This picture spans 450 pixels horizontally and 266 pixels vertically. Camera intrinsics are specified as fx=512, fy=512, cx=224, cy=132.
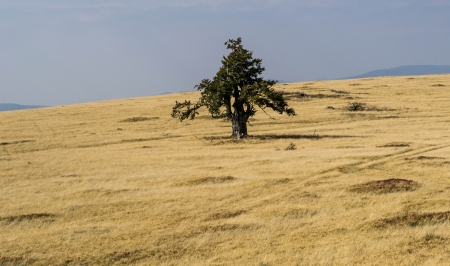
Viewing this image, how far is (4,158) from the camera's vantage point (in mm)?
40625

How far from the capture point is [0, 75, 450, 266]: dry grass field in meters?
15.8

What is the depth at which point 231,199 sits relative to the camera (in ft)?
75.8

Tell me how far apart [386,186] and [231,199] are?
716cm

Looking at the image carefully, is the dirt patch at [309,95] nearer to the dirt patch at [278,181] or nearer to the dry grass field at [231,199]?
the dry grass field at [231,199]

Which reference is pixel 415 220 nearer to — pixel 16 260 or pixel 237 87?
pixel 16 260

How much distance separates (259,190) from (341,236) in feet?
26.5

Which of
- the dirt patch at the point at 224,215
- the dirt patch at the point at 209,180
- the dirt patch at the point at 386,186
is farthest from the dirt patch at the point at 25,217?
the dirt patch at the point at 386,186

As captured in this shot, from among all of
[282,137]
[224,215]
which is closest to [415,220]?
[224,215]

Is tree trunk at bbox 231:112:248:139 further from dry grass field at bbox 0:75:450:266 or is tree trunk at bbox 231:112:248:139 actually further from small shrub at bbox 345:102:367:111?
small shrub at bbox 345:102:367:111

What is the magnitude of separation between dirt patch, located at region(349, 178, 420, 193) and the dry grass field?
0.29 feet

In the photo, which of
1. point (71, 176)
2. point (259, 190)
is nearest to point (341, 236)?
point (259, 190)

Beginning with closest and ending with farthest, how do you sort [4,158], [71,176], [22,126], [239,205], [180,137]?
1. [239,205]
2. [71,176]
3. [4,158]
4. [180,137]
5. [22,126]

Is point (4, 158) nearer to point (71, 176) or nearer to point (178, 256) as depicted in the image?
point (71, 176)

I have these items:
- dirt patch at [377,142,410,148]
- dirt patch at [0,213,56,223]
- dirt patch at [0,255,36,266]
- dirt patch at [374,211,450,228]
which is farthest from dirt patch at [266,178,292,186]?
dirt patch at [377,142,410,148]
